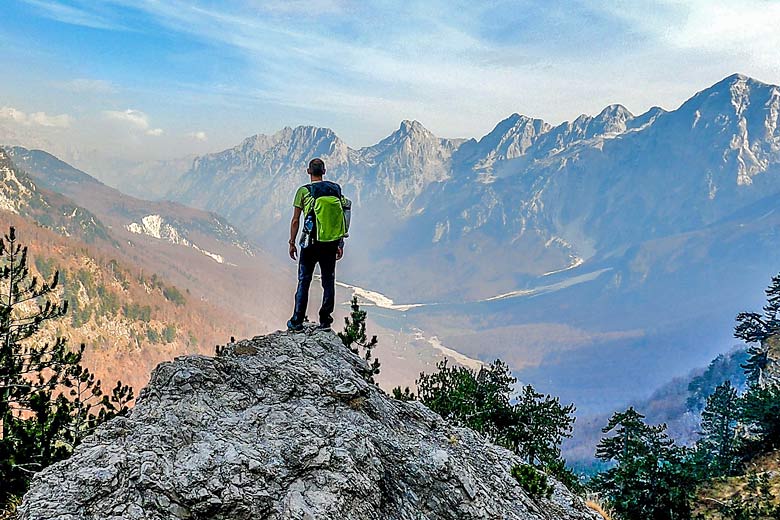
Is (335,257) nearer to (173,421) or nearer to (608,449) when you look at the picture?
(173,421)

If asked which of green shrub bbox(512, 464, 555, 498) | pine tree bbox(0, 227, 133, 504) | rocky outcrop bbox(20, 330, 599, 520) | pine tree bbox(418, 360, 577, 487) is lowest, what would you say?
pine tree bbox(0, 227, 133, 504)

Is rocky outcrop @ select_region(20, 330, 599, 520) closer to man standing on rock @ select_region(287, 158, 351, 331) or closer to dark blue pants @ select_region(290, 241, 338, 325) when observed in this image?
dark blue pants @ select_region(290, 241, 338, 325)

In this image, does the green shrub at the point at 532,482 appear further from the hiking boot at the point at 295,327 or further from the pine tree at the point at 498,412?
the pine tree at the point at 498,412

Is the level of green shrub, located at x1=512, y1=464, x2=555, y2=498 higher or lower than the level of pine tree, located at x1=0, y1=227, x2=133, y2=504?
higher

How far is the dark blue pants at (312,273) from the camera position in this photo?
12274mm

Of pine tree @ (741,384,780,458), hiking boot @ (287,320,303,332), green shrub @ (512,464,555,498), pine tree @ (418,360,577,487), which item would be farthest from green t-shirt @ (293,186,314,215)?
pine tree @ (741,384,780,458)

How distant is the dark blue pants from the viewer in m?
12.3

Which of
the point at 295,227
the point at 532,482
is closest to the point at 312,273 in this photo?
the point at 295,227

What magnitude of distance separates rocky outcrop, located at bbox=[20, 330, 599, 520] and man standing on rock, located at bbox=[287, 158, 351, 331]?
188 cm

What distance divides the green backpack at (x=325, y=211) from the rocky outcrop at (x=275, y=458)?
2.50 metres

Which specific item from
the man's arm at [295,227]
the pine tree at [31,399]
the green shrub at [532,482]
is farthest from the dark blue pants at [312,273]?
the pine tree at [31,399]

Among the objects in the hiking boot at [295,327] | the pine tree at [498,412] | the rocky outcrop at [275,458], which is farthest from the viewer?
the pine tree at [498,412]

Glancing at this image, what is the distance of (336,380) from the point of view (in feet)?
33.9

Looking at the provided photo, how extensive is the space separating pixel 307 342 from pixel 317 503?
16.1ft
